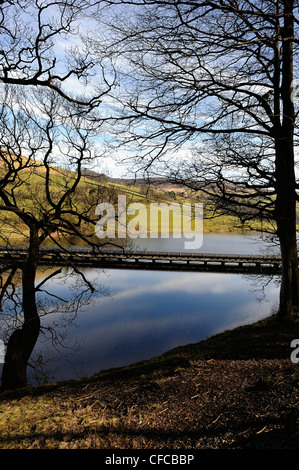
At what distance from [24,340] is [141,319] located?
12909mm

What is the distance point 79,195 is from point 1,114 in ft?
13.2

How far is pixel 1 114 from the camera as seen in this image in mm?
9180

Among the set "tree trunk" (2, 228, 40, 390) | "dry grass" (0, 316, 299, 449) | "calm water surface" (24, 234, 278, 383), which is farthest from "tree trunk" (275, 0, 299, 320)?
"tree trunk" (2, 228, 40, 390)

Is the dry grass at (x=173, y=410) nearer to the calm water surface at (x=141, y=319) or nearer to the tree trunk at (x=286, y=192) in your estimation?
the tree trunk at (x=286, y=192)

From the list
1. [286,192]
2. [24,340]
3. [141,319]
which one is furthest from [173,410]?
[141,319]

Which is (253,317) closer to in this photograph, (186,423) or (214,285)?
(214,285)

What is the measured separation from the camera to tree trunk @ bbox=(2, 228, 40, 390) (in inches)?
311

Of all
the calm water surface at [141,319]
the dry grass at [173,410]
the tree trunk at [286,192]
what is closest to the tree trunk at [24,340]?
the calm water surface at [141,319]

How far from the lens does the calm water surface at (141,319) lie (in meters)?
14.3

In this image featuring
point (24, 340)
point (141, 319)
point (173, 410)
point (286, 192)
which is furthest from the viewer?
point (141, 319)

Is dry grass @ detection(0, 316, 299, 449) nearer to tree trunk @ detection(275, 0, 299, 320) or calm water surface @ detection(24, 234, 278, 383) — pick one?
tree trunk @ detection(275, 0, 299, 320)

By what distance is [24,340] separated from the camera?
8.24m

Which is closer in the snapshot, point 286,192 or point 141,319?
point 286,192

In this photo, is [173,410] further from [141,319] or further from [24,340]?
[141,319]
